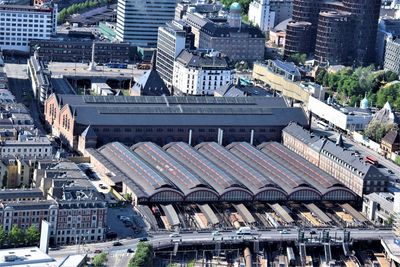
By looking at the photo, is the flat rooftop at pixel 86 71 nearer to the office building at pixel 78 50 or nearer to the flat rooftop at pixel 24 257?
the office building at pixel 78 50

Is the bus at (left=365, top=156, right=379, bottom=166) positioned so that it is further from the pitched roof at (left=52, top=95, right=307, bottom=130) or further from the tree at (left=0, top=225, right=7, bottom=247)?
the tree at (left=0, top=225, right=7, bottom=247)

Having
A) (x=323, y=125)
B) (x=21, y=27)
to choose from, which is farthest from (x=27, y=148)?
(x=21, y=27)

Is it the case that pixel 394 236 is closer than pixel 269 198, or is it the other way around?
pixel 394 236

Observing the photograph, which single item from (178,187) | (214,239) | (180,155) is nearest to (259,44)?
(180,155)

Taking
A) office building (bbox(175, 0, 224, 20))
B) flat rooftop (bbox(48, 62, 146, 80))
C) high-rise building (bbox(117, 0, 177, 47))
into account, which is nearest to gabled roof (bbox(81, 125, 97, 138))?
flat rooftop (bbox(48, 62, 146, 80))

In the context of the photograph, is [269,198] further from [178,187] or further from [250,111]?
[250,111]

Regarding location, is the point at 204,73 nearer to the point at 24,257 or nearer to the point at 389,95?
the point at 389,95
